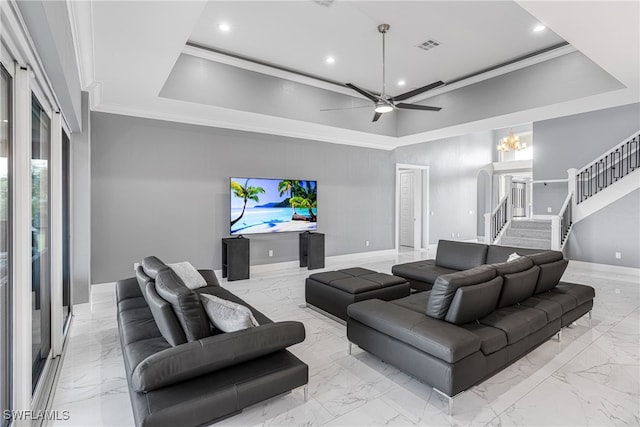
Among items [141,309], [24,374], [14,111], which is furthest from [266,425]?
[14,111]

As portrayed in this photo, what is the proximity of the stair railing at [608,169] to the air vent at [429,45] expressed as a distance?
4.36 metres

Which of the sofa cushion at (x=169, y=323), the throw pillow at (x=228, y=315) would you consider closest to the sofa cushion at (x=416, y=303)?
the throw pillow at (x=228, y=315)

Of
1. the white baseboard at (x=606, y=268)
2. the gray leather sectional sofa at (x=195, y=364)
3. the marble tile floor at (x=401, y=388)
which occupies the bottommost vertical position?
the marble tile floor at (x=401, y=388)

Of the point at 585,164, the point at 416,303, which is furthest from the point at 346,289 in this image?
the point at 585,164

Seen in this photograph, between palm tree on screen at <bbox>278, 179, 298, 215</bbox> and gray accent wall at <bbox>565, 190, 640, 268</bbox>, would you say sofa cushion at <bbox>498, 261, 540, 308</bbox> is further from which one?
gray accent wall at <bbox>565, 190, 640, 268</bbox>

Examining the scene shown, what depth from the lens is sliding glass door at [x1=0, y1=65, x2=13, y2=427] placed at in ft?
5.82

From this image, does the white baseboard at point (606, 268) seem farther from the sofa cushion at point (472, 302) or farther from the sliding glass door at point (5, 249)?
the sliding glass door at point (5, 249)

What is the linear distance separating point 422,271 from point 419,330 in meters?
2.41

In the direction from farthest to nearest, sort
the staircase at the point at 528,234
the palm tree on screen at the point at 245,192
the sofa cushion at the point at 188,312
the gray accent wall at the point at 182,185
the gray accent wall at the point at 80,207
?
1. the staircase at the point at 528,234
2. the palm tree on screen at the point at 245,192
3. the gray accent wall at the point at 182,185
4. the gray accent wall at the point at 80,207
5. the sofa cushion at the point at 188,312

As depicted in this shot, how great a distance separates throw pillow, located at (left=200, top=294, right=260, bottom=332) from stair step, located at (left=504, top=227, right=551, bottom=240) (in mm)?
7512

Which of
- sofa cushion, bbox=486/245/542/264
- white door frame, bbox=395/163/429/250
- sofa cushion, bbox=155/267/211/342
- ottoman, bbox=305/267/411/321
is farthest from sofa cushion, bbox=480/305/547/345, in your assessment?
white door frame, bbox=395/163/429/250

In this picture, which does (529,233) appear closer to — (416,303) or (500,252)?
(500,252)

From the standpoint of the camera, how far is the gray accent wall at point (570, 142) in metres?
Answer: 6.80

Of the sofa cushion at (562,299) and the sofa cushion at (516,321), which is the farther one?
the sofa cushion at (562,299)
